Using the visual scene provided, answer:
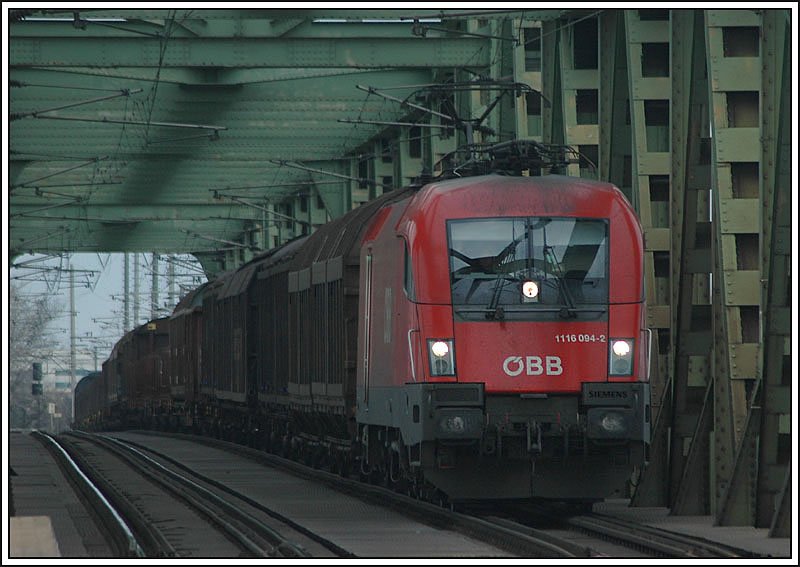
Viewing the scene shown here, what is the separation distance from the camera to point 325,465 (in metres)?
27.4

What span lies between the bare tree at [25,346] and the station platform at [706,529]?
285ft

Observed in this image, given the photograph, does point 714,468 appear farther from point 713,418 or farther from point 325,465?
point 325,465

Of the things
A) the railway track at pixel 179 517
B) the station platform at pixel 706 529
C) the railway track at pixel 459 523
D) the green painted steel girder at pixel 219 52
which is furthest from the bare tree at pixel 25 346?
the station platform at pixel 706 529

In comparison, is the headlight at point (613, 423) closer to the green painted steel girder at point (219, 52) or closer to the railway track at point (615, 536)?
the railway track at point (615, 536)

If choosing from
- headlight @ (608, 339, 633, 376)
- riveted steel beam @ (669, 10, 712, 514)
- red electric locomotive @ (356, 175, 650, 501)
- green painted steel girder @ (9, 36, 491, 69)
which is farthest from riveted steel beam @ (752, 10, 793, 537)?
green painted steel girder @ (9, 36, 491, 69)

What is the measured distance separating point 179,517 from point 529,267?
5204mm

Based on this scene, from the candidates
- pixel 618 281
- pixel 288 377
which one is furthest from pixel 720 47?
pixel 288 377

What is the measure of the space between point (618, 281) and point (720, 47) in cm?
297

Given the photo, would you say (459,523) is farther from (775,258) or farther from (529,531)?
(775,258)

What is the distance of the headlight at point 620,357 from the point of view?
54.6 ft

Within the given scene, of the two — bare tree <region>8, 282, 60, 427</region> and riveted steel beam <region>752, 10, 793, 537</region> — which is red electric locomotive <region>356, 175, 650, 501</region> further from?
bare tree <region>8, 282, 60, 427</region>

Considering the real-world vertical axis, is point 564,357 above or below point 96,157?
below

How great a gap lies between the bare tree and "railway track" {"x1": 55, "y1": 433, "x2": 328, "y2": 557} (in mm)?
78065

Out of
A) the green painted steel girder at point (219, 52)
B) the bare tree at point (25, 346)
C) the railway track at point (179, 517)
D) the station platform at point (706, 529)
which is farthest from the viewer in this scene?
the bare tree at point (25, 346)
